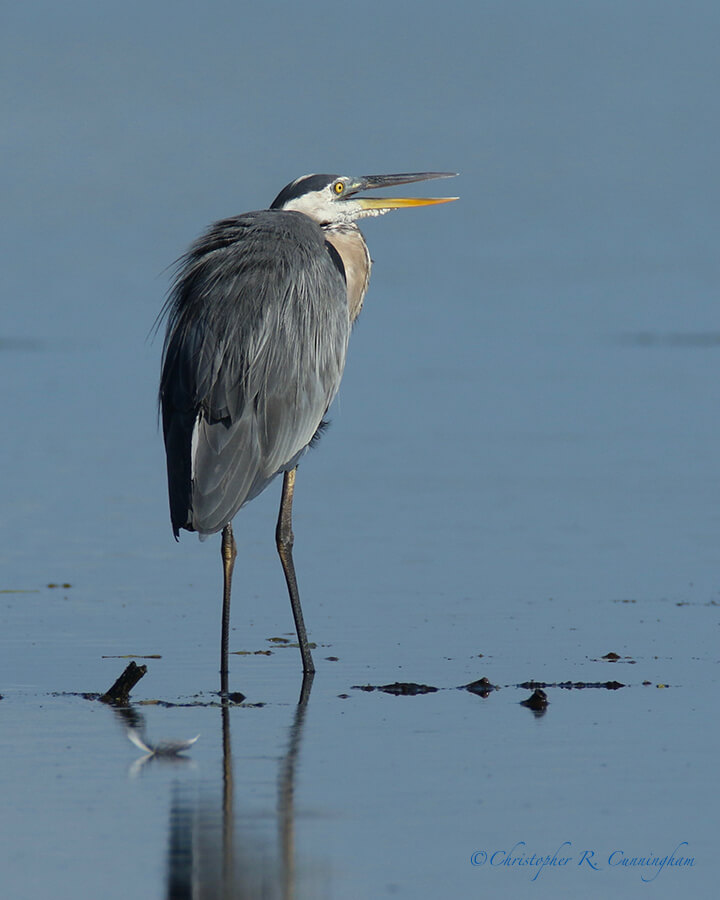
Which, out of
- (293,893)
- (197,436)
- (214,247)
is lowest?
(293,893)

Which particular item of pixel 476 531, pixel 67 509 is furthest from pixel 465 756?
pixel 67 509

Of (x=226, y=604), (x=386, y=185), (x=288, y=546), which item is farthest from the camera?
(x=386, y=185)

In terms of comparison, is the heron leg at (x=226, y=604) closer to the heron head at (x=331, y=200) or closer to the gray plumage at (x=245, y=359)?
the gray plumage at (x=245, y=359)

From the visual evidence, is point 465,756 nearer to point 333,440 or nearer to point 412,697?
point 412,697

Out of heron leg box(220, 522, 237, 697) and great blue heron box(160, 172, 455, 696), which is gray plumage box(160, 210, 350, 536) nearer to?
great blue heron box(160, 172, 455, 696)

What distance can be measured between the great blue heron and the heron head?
34 cm

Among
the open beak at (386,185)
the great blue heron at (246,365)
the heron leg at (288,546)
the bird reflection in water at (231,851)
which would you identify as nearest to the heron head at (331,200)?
the open beak at (386,185)

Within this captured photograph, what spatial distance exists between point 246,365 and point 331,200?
152 centimetres

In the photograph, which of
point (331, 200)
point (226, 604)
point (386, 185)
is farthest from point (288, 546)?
point (386, 185)

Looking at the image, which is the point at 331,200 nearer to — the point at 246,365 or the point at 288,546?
the point at 246,365

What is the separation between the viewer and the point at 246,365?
281 inches

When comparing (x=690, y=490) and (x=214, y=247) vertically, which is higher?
(x=214, y=247)

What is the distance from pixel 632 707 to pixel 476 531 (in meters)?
3.94

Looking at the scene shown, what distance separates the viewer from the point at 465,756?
17.9 ft
